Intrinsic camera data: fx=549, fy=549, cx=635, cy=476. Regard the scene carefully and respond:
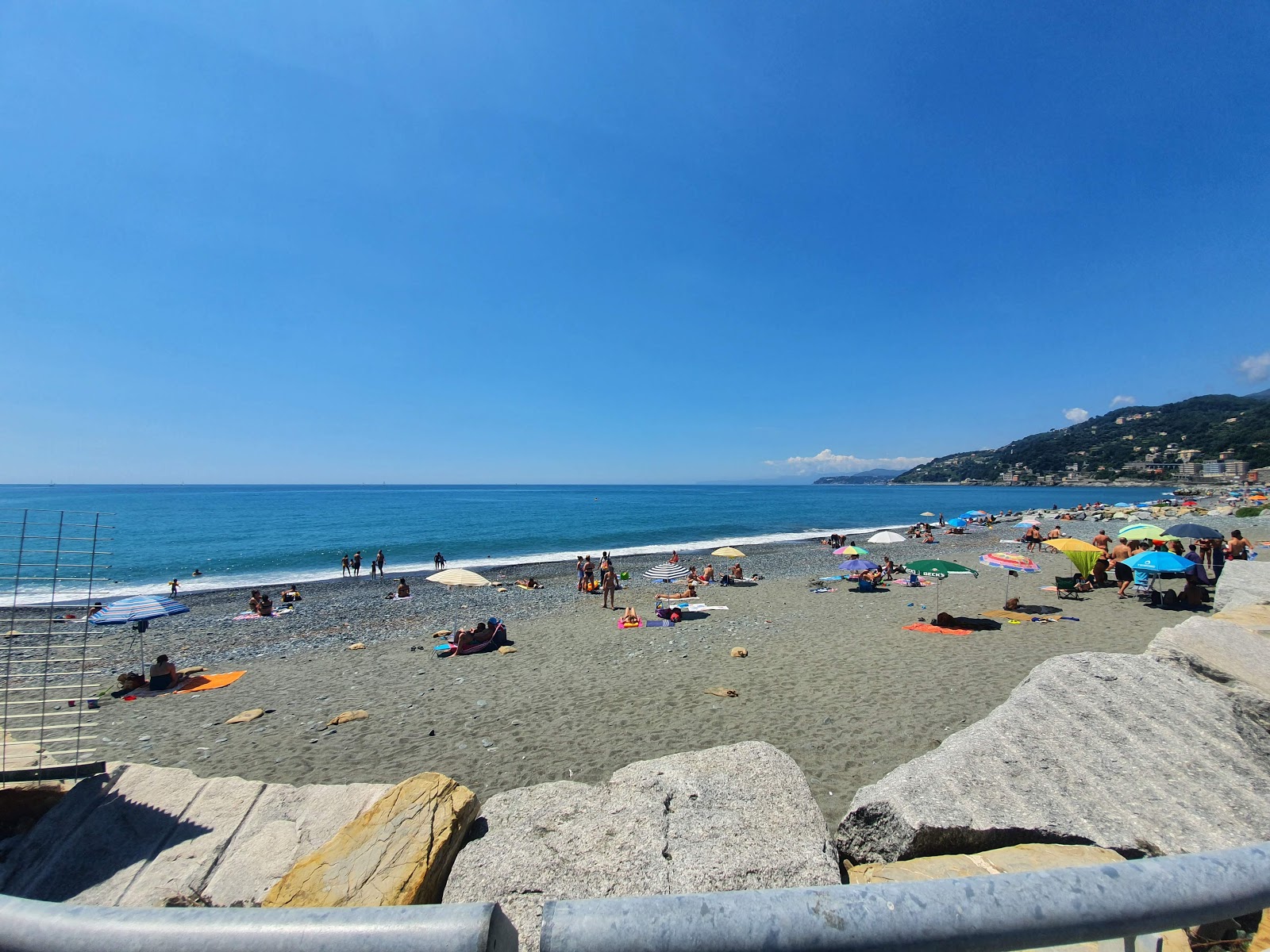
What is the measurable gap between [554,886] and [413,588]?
85.2 feet

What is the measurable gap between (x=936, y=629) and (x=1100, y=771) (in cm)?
973

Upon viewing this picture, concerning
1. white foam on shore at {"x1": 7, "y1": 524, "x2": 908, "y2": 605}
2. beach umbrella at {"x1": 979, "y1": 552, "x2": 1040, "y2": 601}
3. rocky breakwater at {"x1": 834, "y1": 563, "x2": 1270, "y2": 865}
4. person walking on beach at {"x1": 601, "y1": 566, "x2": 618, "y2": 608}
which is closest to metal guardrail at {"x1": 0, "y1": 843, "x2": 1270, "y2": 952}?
rocky breakwater at {"x1": 834, "y1": 563, "x2": 1270, "y2": 865}

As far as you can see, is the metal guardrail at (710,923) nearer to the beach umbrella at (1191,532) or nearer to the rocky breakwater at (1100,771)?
the rocky breakwater at (1100,771)

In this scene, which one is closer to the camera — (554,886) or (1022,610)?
(554,886)

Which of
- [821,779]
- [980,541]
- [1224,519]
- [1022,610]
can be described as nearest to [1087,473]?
[1224,519]

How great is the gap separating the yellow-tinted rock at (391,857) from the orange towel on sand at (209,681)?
1048 cm

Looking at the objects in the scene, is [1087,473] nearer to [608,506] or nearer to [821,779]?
[608,506]

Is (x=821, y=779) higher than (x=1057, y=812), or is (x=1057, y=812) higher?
(x=1057, y=812)

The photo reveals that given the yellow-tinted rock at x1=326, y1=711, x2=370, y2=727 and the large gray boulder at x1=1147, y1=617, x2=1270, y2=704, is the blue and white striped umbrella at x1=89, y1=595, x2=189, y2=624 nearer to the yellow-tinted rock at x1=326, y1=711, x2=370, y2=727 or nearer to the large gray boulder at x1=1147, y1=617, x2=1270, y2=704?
the yellow-tinted rock at x1=326, y1=711, x2=370, y2=727

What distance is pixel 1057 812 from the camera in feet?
13.9

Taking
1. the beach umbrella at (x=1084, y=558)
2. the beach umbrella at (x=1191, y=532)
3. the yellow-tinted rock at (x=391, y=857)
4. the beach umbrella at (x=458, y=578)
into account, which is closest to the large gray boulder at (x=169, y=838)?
the yellow-tinted rock at (x=391, y=857)

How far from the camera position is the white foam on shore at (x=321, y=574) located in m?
28.4

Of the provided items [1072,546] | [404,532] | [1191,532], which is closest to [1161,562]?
[1072,546]

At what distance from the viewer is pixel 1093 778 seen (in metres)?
4.52
